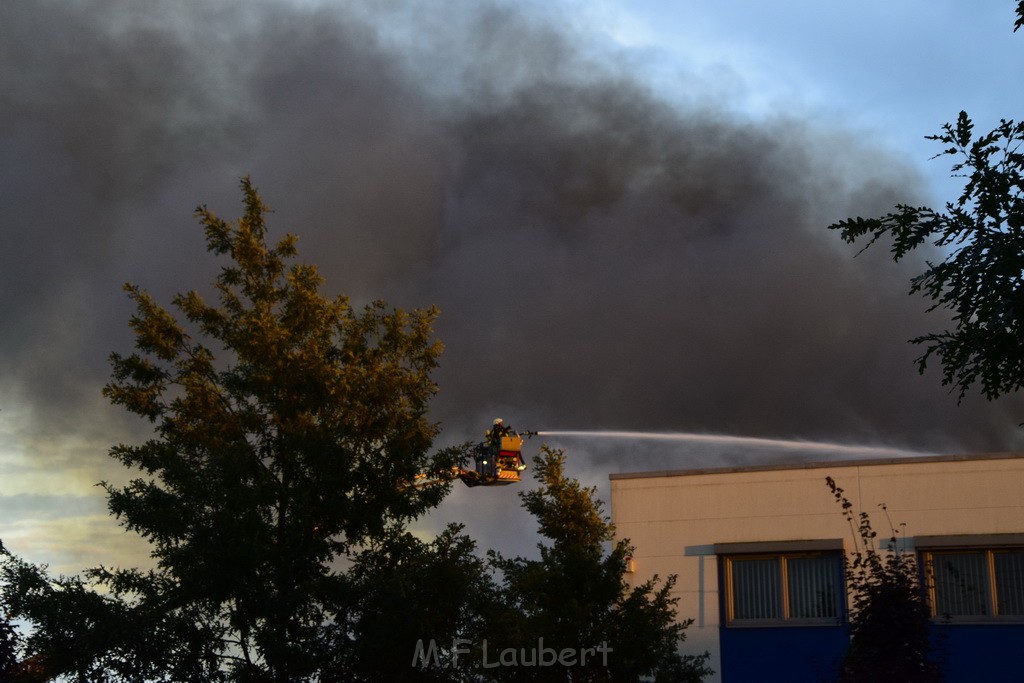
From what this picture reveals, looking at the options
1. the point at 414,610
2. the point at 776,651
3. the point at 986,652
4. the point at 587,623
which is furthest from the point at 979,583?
the point at 414,610

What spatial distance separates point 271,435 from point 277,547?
239cm

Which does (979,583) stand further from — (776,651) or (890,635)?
(890,635)

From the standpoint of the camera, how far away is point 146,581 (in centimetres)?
2109

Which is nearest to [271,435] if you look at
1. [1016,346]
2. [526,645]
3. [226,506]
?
[226,506]

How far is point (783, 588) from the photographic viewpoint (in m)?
24.3

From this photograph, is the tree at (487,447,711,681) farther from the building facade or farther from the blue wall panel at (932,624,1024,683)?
the blue wall panel at (932,624,1024,683)

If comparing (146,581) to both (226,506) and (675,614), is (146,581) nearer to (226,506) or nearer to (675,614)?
(226,506)

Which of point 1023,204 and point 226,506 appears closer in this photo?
point 1023,204

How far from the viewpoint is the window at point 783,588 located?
24.0 m

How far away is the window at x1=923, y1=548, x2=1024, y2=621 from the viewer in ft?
Answer: 75.5

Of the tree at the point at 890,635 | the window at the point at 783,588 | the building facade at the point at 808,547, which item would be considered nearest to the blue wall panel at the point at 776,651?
the building facade at the point at 808,547

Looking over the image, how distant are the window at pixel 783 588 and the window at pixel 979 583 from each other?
1800mm

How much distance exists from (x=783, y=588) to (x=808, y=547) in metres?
0.95

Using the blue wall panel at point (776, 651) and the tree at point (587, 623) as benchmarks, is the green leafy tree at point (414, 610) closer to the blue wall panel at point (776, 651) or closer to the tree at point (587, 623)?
the tree at point (587, 623)
